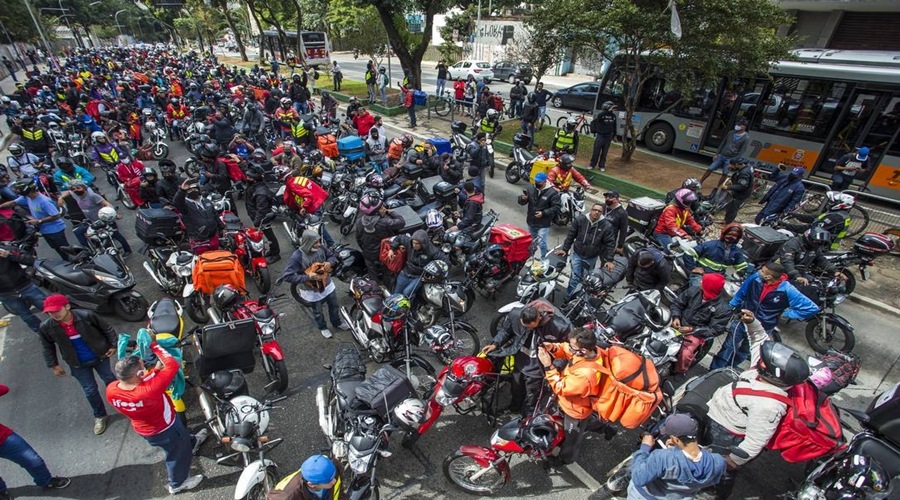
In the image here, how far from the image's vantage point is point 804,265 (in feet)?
22.8

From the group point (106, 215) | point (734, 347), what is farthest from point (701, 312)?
point (106, 215)

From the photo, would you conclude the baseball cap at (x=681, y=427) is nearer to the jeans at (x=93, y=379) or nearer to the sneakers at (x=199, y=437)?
the sneakers at (x=199, y=437)

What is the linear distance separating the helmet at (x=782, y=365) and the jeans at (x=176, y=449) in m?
5.55

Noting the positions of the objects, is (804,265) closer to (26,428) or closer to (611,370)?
(611,370)

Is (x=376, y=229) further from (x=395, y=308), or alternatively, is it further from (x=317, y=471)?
(x=317, y=471)

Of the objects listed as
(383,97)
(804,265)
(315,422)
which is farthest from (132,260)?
(383,97)

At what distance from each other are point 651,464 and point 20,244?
952 centimetres

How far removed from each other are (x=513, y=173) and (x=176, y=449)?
10.6 meters

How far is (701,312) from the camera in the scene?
5.57 metres

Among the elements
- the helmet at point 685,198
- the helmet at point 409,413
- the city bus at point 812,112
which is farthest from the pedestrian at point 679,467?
the city bus at point 812,112

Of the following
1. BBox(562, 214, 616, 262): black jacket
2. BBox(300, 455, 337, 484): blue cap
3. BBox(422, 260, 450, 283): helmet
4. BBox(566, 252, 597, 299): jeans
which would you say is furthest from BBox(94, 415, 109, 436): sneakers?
BBox(562, 214, 616, 262): black jacket

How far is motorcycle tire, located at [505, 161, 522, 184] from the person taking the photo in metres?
12.5

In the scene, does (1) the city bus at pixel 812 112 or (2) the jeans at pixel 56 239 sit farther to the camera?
(1) the city bus at pixel 812 112

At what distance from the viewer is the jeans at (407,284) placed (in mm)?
6336
